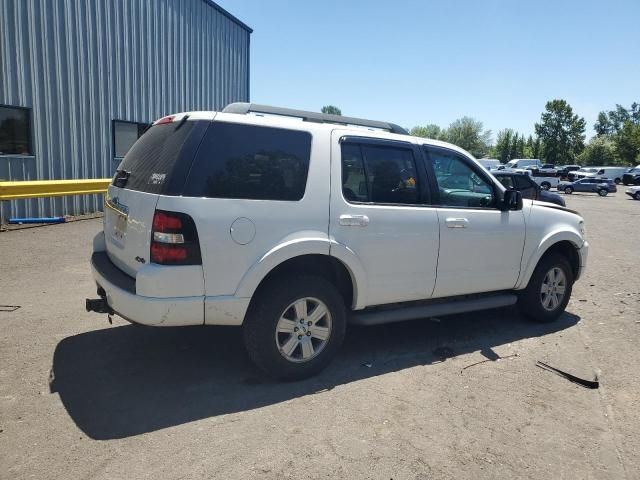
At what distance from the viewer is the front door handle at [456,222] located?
446 cm

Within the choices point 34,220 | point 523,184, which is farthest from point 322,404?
point 523,184

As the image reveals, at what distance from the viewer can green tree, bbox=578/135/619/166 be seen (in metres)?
77.8

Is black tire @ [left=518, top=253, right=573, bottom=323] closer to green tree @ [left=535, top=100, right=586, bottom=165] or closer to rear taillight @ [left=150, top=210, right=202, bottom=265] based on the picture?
rear taillight @ [left=150, top=210, right=202, bottom=265]

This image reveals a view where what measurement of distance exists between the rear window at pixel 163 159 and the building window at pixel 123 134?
10495 millimetres

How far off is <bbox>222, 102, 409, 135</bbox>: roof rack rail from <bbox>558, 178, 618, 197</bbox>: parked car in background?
131 feet

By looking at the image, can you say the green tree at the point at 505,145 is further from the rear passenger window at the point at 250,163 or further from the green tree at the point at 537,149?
the rear passenger window at the point at 250,163

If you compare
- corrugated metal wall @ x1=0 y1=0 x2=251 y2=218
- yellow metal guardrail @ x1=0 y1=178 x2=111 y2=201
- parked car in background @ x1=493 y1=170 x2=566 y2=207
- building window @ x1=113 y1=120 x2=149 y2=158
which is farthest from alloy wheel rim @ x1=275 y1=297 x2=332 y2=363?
building window @ x1=113 y1=120 x2=149 y2=158

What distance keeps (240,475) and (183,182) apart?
186cm

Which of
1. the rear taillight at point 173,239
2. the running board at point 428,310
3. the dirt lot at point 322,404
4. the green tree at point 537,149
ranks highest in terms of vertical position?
the green tree at point 537,149

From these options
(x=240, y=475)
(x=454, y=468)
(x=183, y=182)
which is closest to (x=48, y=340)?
(x=183, y=182)

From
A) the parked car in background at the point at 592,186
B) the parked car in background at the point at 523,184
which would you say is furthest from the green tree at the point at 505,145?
the parked car in background at the point at 523,184

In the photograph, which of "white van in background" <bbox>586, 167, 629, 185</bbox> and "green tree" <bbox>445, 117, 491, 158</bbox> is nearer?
"white van in background" <bbox>586, 167, 629, 185</bbox>

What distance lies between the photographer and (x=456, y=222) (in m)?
4.51

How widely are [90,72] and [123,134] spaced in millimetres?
1894
